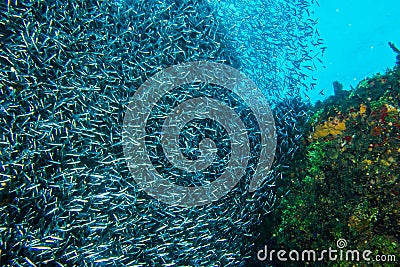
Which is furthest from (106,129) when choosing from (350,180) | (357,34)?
(357,34)

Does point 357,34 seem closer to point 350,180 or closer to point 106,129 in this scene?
point 350,180

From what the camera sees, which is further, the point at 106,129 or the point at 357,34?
the point at 357,34

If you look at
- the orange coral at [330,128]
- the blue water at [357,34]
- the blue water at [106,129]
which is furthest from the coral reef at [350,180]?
the blue water at [357,34]

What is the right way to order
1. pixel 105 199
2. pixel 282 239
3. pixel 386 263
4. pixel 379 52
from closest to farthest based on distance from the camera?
pixel 386 263 → pixel 105 199 → pixel 282 239 → pixel 379 52

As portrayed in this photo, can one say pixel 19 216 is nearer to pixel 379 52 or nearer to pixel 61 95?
pixel 61 95

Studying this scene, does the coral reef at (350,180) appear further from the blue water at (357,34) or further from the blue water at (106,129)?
the blue water at (357,34)

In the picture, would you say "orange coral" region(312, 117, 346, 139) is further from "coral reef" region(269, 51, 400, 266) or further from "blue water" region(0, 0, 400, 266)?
"blue water" region(0, 0, 400, 266)

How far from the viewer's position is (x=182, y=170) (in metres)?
6.56

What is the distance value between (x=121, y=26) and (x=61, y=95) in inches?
94.1

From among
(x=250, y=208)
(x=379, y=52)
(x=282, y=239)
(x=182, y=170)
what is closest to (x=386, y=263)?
(x=282, y=239)

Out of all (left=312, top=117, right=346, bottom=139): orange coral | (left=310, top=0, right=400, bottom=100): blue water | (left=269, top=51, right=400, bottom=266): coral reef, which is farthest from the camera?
(left=310, top=0, right=400, bottom=100): blue water

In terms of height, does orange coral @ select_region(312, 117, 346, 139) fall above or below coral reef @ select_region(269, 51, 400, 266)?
above

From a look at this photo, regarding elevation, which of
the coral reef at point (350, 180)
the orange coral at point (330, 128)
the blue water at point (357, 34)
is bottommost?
the coral reef at point (350, 180)

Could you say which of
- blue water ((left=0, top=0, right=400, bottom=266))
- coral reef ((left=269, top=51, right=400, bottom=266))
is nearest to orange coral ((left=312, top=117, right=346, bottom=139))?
coral reef ((left=269, top=51, right=400, bottom=266))
